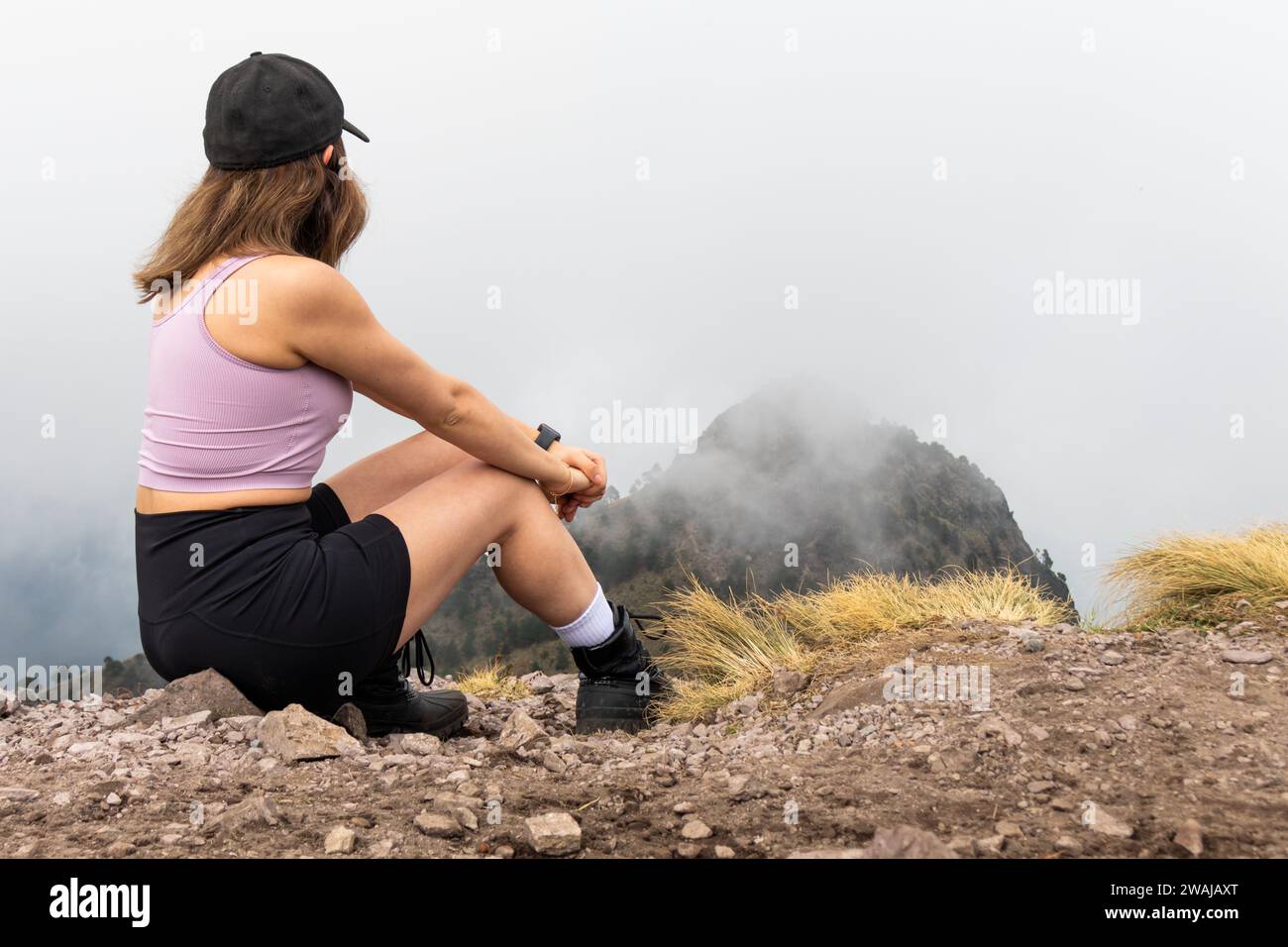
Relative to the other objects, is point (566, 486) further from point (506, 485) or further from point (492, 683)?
point (492, 683)

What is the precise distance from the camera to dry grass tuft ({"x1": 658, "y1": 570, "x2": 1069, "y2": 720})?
501 centimetres

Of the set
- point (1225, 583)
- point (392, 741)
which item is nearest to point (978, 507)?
point (1225, 583)

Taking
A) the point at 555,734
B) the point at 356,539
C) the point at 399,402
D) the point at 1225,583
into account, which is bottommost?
the point at 555,734

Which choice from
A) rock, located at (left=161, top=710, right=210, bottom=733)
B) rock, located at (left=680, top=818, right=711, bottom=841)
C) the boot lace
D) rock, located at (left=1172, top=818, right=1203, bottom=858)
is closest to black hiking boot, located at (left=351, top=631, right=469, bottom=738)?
the boot lace

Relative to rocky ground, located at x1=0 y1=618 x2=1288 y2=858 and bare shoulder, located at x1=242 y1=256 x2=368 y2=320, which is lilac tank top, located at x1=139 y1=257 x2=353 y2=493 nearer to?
bare shoulder, located at x1=242 y1=256 x2=368 y2=320

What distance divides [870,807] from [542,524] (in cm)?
158

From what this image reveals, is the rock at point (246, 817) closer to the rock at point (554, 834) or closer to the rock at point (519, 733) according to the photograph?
the rock at point (554, 834)

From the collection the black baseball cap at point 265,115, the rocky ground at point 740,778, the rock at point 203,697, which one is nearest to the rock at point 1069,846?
the rocky ground at point 740,778

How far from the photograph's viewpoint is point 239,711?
3463 millimetres

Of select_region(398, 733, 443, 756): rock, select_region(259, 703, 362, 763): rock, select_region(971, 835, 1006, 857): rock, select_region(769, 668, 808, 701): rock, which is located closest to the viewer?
select_region(971, 835, 1006, 857): rock

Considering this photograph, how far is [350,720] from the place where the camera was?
3656 mm

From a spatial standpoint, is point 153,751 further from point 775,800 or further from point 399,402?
point 775,800

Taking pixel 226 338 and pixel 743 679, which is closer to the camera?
pixel 226 338

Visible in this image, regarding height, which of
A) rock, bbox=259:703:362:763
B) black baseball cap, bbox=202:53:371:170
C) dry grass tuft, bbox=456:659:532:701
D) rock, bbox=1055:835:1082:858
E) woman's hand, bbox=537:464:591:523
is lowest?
dry grass tuft, bbox=456:659:532:701
